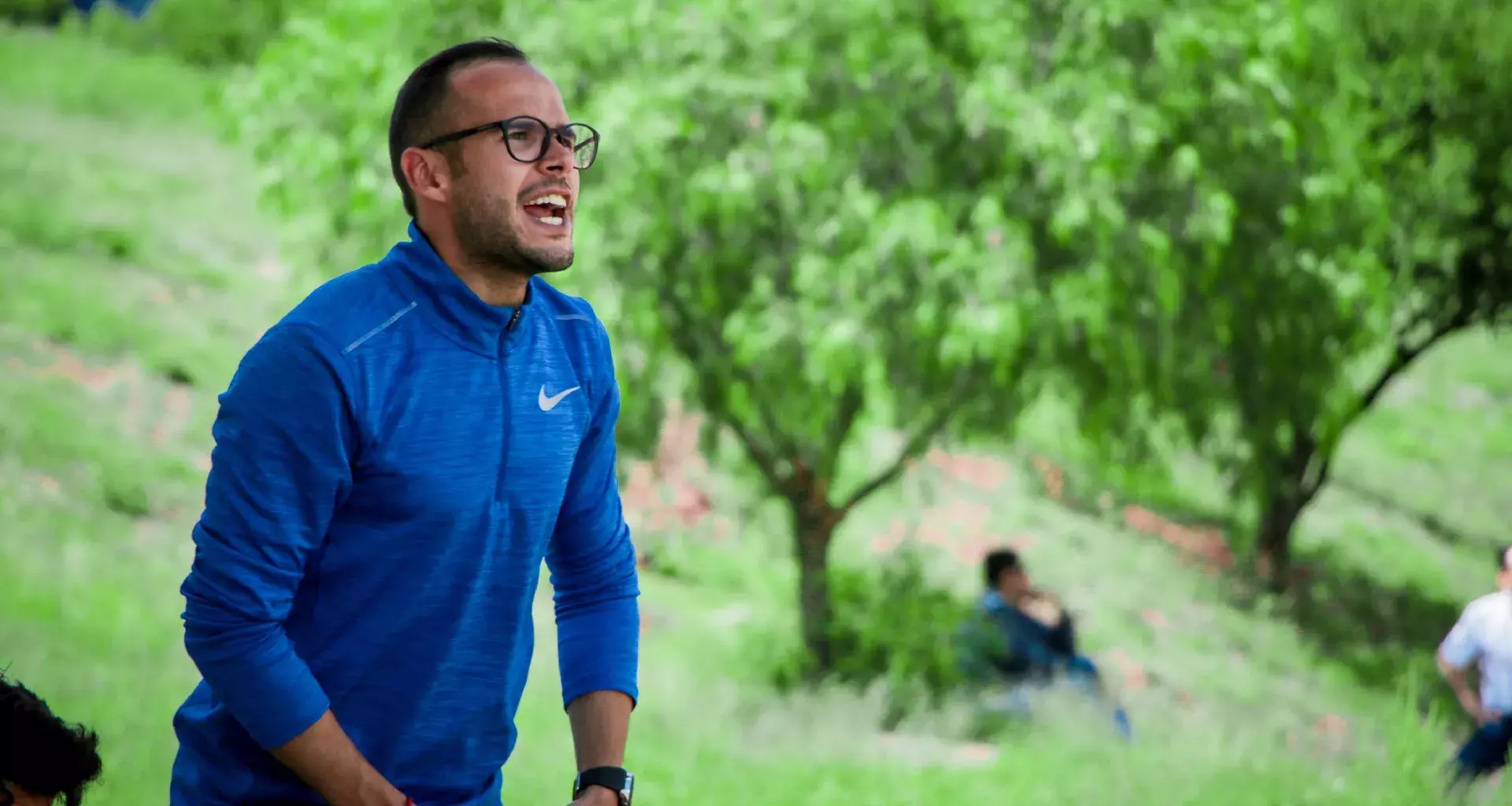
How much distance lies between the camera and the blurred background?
5.95 metres

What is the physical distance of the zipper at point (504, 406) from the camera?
67.6 inches

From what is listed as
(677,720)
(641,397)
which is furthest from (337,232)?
(677,720)

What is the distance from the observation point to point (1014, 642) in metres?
7.77

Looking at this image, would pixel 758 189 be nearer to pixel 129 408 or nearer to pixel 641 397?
pixel 641 397

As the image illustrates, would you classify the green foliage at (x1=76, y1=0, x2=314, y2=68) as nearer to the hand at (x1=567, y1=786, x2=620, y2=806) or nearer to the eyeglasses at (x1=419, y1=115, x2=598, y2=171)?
the eyeglasses at (x1=419, y1=115, x2=598, y2=171)

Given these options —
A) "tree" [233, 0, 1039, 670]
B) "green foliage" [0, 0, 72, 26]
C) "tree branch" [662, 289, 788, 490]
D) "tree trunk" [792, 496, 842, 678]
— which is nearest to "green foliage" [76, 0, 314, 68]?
"green foliage" [0, 0, 72, 26]

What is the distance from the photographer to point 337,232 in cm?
715

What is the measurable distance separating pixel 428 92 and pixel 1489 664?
515cm

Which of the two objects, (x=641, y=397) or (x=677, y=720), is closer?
(x=677, y=720)

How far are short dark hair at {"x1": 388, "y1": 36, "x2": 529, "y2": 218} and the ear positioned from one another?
0.01 m

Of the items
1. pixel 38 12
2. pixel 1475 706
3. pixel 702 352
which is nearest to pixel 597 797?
pixel 1475 706

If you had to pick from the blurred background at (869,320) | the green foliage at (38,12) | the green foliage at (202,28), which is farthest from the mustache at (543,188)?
the green foliage at (202,28)

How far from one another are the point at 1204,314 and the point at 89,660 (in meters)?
5.63

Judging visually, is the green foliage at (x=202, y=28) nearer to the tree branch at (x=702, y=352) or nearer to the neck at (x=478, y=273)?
the tree branch at (x=702, y=352)
